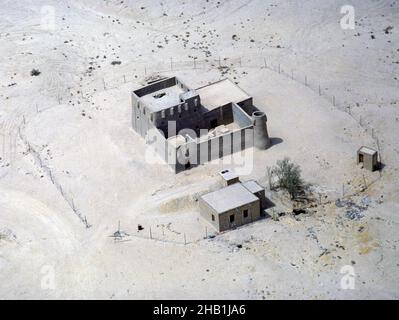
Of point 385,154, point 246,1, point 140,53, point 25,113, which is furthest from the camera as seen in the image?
point 246,1

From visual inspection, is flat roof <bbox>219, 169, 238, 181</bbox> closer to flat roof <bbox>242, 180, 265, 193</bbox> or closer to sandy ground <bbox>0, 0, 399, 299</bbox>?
flat roof <bbox>242, 180, 265, 193</bbox>

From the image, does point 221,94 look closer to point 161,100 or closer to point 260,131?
point 161,100

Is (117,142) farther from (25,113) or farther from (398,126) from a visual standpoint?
(398,126)

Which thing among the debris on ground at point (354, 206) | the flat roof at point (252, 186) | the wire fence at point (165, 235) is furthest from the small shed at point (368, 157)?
the wire fence at point (165, 235)

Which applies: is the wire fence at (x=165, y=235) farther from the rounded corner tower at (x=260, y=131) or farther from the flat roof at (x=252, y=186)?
the rounded corner tower at (x=260, y=131)
